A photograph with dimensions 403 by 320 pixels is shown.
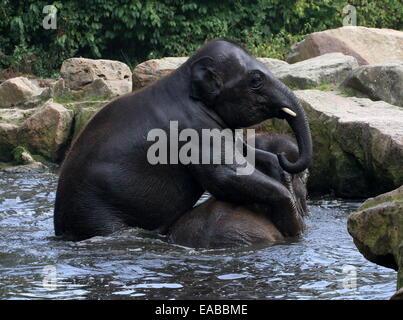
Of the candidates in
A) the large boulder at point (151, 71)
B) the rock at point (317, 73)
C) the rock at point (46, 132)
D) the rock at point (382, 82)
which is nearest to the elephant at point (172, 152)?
the rock at point (382, 82)

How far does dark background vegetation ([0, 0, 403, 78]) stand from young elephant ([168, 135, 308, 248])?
10836mm

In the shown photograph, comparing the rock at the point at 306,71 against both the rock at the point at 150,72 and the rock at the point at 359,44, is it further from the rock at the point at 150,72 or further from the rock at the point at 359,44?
the rock at the point at 359,44

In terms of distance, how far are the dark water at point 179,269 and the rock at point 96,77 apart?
5816 millimetres

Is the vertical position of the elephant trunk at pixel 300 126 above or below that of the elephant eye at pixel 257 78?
below

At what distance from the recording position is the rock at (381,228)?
5.50 meters

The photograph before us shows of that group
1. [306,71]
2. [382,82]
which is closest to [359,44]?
[306,71]

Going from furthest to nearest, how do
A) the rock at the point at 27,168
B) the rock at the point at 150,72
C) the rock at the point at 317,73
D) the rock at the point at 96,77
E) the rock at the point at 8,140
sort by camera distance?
the rock at the point at 96,77
the rock at the point at 150,72
the rock at the point at 8,140
the rock at the point at 27,168
the rock at the point at 317,73

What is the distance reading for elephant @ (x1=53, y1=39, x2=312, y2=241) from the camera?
792 centimetres

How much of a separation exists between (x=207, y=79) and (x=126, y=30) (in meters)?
11.9

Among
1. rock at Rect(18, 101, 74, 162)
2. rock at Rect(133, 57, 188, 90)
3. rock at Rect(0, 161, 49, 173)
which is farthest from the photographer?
rock at Rect(133, 57, 188, 90)

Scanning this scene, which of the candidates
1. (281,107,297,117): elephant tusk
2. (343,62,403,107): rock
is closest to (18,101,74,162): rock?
(343,62,403,107): rock

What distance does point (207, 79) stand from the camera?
7945mm

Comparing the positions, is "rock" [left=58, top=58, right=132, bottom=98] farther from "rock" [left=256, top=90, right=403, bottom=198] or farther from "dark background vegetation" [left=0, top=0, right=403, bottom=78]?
"rock" [left=256, top=90, right=403, bottom=198]

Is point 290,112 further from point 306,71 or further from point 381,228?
point 306,71
